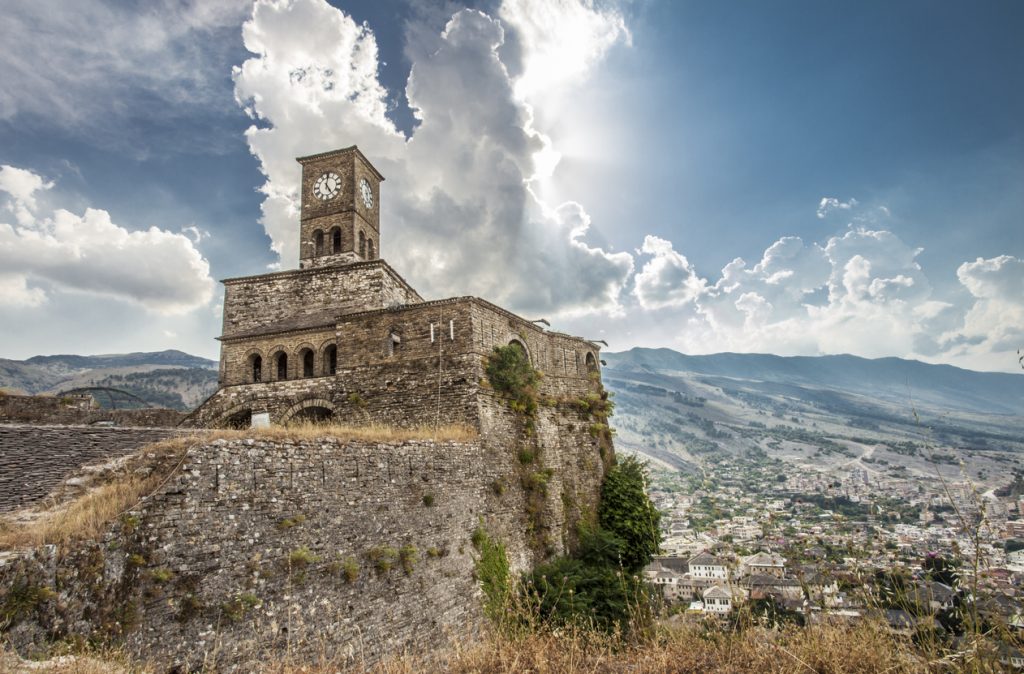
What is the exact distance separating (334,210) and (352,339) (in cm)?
1312

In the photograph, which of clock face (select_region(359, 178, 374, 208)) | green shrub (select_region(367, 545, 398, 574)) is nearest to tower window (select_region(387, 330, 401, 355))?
green shrub (select_region(367, 545, 398, 574))

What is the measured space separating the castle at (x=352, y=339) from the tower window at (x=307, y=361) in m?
0.05

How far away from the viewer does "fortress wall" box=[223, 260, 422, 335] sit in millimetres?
25859

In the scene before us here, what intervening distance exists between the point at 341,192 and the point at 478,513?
2237cm

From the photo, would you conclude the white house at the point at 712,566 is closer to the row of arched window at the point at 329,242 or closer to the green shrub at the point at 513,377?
the green shrub at the point at 513,377

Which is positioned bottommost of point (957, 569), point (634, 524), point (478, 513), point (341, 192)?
point (634, 524)

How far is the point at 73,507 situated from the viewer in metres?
8.58

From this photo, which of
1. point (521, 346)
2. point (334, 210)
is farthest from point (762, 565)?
point (334, 210)

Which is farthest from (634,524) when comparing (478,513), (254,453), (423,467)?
(254,453)

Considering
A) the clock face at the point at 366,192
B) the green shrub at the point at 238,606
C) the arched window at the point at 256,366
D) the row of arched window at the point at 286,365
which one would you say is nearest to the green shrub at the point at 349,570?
the green shrub at the point at 238,606

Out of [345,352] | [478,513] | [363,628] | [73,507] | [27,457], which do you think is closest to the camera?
[73,507]

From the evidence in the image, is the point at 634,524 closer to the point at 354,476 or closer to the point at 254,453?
the point at 354,476

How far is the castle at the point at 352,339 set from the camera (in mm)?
19312

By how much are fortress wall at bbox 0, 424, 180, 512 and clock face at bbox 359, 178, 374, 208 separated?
22.2 meters
